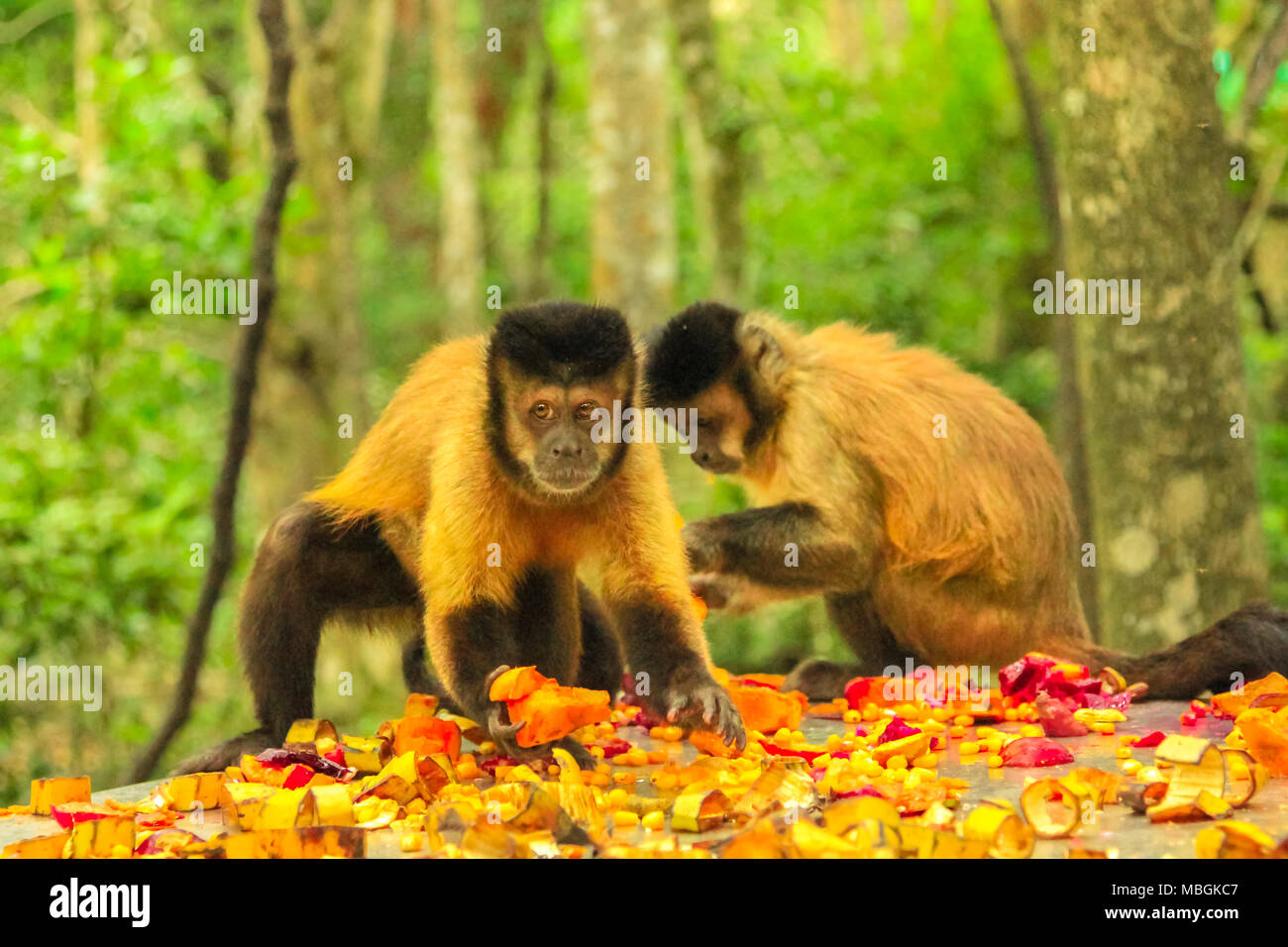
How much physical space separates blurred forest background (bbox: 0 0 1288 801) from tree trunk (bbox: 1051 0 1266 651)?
18 mm

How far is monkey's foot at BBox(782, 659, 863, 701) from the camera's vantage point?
5.72 metres

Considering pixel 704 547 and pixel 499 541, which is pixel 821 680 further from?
pixel 499 541

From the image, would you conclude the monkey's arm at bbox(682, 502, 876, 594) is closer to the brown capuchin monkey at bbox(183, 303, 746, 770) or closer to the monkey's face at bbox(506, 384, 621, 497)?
the brown capuchin monkey at bbox(183, 303, 746, 770)

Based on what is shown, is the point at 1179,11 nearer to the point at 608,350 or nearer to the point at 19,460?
the point at 608,350

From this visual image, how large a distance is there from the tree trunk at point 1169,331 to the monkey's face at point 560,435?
2.76 metres

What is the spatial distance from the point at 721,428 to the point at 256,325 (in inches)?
80.3

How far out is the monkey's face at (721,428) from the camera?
5.88 m

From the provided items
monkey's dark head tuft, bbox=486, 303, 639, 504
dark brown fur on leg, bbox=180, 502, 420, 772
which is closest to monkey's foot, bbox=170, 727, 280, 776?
dark brown fur on leg, bbox=180, 502, 420, 772

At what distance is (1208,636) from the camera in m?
4.96

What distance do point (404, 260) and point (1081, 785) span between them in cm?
1950

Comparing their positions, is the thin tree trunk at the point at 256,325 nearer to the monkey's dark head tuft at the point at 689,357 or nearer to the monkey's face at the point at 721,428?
the monkey's dark head tuft at the point at 689,357

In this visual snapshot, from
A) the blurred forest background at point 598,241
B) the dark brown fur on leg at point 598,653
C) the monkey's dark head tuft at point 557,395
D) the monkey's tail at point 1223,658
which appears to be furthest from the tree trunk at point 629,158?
the monkey's tail at point 1223,658

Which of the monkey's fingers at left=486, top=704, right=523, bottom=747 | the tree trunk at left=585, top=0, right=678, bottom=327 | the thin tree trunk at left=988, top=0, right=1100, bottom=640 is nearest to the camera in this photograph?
the monkey's fingers at left=486, top=704, right=523, bottom=747

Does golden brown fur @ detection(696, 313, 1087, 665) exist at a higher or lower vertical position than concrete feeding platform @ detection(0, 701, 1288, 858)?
higher
